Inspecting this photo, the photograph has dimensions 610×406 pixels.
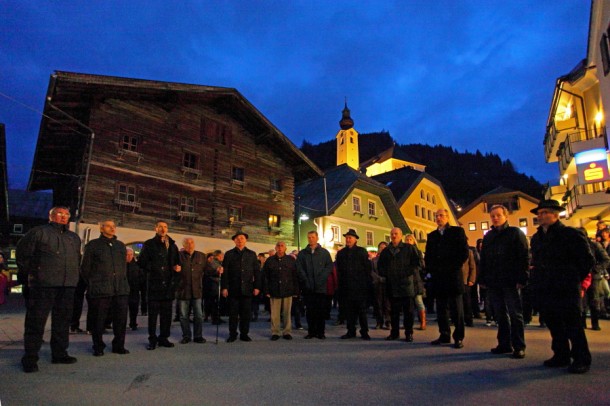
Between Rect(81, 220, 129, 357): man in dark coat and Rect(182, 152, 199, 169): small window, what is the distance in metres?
17.0

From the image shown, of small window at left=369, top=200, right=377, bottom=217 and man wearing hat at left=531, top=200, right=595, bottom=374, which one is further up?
small window at left=369, top=200, right=377, bottom=217

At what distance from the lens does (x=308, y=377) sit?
4.29 metres

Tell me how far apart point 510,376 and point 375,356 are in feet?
5.59

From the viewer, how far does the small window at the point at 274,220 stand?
86.6 feet

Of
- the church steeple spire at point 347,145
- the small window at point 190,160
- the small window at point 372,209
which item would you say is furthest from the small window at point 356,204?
the church steeple spire at point 347,145

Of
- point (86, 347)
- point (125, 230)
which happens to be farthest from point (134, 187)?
point (86, 347)

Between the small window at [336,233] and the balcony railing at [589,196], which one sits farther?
the small window at [336,233]

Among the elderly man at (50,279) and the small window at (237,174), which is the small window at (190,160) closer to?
the small window at (237,174)

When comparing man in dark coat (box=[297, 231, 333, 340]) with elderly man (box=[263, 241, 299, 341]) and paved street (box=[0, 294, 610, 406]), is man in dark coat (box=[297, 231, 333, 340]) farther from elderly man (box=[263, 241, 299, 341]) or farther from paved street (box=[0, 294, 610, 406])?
paved street (box=[0, 294, 610, 406])

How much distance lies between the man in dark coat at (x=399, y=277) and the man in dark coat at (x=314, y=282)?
1.06m

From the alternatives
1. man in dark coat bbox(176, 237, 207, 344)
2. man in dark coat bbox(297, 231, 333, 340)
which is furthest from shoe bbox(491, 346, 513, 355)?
man in dark coat bbox(176, 237, 207, 344)

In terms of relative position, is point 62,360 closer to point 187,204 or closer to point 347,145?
point 187,204

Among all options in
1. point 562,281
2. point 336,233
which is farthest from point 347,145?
point 562,281

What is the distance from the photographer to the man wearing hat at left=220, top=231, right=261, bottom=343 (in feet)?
24.4
